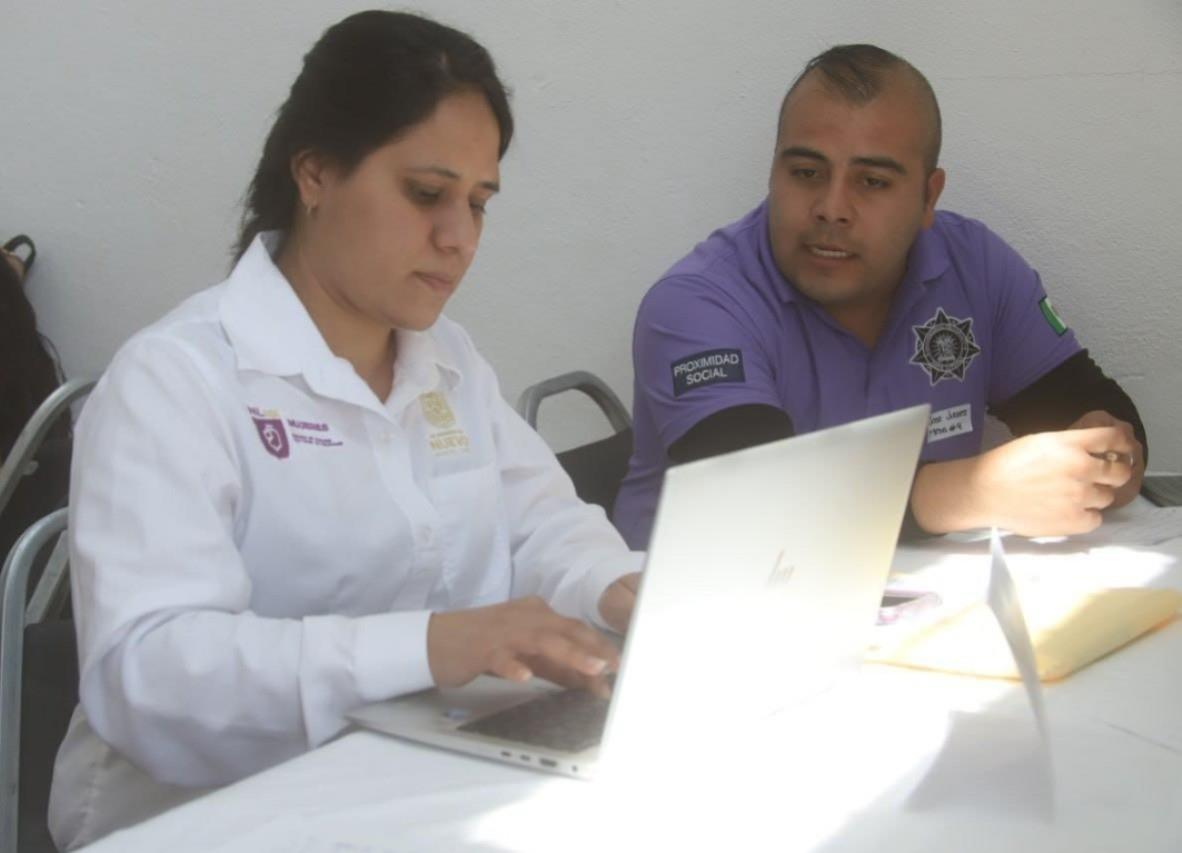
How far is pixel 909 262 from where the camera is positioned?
92.5 inches

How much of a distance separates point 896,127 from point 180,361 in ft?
4.13

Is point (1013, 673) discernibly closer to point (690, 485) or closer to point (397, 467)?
point (690, 485)

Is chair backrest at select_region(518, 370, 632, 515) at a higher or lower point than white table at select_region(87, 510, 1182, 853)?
lower

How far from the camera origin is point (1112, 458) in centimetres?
187

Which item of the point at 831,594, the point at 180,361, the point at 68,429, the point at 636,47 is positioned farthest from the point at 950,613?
the point at 68,429

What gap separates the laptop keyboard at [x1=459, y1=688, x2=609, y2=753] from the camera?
1084mm

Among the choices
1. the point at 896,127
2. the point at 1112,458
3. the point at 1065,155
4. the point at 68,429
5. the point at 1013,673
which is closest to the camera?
the point at 1013,673

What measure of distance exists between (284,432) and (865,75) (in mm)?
1202

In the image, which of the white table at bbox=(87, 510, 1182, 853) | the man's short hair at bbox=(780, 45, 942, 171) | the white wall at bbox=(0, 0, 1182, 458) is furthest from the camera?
the white wall at bbox=(0, 0, 1182, 458)

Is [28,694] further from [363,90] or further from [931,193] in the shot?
[931,193]

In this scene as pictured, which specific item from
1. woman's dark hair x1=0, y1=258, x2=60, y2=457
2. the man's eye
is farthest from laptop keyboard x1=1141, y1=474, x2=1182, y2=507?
woman's dark hair x1=0, y1=258, x2=60, y2=457

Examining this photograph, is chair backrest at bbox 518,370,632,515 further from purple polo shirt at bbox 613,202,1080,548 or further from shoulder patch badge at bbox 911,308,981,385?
shoulder patch badge at bbox 911,308,981,385

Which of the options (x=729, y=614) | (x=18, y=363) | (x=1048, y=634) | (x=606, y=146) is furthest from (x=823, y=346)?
(x=18, y=363)

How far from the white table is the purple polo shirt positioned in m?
1.00
